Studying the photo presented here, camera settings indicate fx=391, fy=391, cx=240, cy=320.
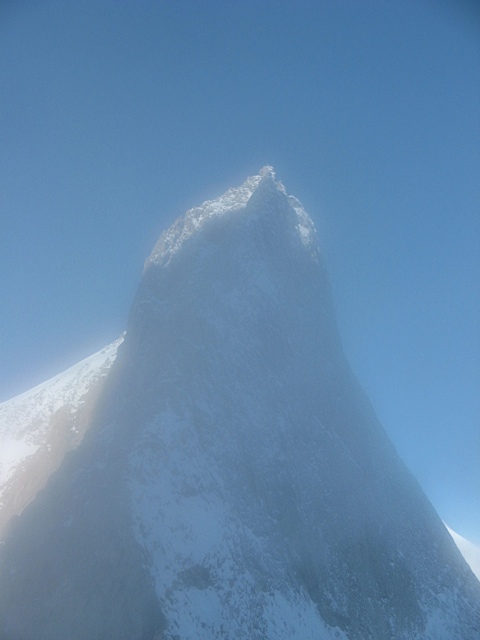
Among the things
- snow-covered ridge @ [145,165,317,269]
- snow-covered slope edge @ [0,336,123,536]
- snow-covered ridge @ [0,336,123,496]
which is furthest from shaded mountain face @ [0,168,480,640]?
snow-covered ridge @ [0,336,123,496]

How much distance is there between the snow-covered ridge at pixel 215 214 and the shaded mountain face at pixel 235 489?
1.43ft

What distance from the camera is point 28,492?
48.3 metres

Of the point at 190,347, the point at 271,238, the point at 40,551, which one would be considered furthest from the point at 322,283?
the point at 40,551

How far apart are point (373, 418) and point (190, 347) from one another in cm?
4266

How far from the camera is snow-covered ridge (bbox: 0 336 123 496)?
55.9 m

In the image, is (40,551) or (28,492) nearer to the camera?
(40,551)

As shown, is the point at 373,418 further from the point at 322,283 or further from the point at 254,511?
the point at 254,511

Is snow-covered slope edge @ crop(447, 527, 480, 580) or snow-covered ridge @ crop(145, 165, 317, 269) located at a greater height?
snow-covered ridge @ crop(145, 165, 317, 269)

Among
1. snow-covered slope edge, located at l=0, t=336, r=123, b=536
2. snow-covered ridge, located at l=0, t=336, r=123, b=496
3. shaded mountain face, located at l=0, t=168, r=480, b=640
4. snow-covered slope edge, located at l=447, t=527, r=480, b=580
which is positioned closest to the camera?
shaded mountain face, located at l=0, t=168, r=480, b=640

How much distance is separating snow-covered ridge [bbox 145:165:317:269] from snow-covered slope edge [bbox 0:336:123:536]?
22.0 metres

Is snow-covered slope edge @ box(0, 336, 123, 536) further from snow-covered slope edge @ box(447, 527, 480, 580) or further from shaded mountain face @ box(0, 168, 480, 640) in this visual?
snow-covered slope edge @ box(447, 527, 480, 580)

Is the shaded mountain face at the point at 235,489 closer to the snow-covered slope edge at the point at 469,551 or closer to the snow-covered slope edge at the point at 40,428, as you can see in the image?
the snow-covered slope edge at the point at 40,428

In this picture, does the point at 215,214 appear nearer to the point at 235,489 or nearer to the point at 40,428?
the point at 235,489

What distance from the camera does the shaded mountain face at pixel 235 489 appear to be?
40375 millimetres
